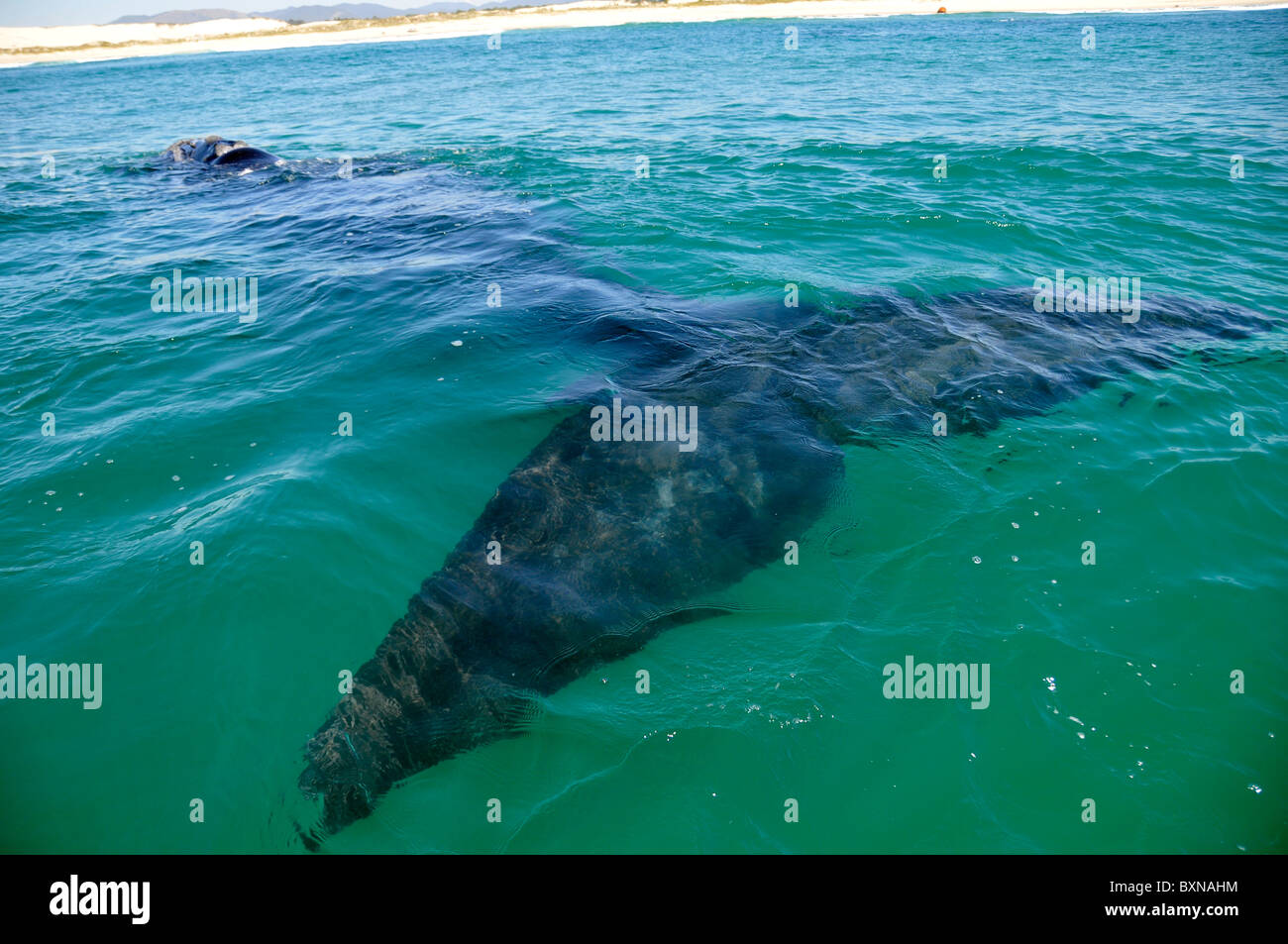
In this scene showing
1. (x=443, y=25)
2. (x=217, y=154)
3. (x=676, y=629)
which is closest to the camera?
(x=676, y=629)

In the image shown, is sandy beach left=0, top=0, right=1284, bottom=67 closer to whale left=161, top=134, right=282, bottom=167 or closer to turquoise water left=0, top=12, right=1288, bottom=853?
whale left=161, top=134, right=282, bottom=167

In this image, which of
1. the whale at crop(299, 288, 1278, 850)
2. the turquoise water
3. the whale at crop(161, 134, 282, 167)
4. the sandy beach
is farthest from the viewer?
the sandy beach

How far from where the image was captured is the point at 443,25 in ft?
285

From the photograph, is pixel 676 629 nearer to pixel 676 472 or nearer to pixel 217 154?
pixel 676 472

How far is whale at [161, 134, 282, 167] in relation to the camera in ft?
62.2

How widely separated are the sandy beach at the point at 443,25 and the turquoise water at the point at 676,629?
62664 mm

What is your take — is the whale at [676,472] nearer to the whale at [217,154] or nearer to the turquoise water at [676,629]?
the turquoise water at [676,629]

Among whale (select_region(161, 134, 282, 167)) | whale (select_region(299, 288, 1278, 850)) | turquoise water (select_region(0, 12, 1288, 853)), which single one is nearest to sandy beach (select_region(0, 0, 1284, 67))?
whale (select_region(161, 134, 282, 167))

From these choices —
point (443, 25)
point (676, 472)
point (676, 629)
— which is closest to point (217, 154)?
point (676, 472)

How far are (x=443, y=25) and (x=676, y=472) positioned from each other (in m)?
101

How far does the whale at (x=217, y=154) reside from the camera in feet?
62.2

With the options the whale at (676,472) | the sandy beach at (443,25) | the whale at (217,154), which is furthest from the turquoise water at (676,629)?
the sandy beach at (443,25)

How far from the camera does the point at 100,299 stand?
11.1 meters

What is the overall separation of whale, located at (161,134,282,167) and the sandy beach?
6199 cm
